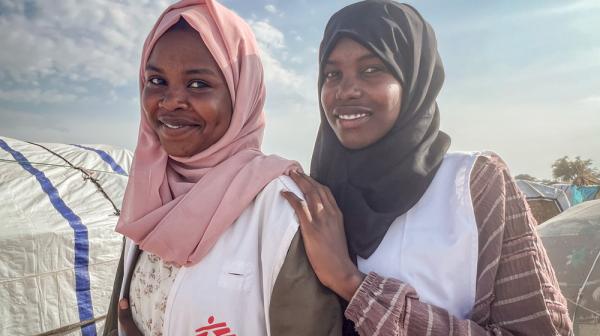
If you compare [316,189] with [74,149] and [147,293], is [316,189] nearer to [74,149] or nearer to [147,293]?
[147,293]

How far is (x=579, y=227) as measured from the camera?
4.01 m

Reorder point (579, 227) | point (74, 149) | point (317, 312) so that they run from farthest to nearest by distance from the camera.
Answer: point (74, 149) → point (579, 227) → point (317, 312)

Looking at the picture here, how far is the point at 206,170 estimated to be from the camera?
1.22 meters

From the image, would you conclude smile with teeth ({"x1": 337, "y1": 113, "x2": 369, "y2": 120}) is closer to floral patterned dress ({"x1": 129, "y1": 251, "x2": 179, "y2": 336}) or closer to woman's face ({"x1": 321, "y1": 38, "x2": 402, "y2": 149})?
woman's face ({"x1": 321, "y1": 38, "x2": 402, "y2": 149})

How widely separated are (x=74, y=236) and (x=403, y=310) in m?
3.34

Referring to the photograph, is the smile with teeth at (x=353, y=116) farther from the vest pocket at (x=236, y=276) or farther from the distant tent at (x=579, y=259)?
the distant tent at (x=579, y=259)

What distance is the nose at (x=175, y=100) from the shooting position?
1.13 meters

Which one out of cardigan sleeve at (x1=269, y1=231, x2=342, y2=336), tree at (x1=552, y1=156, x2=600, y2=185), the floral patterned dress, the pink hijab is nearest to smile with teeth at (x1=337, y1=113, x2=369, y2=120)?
the pink hijab

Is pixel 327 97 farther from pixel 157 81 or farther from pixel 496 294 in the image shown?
pixel 496 294

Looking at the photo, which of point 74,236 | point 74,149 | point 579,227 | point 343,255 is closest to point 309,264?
point 343,255

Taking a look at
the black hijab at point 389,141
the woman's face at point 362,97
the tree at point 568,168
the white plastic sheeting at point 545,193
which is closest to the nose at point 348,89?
the woman's face at point 362,97

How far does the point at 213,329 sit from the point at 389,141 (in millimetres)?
743

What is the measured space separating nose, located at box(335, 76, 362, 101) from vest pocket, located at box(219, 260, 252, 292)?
0.61 meters

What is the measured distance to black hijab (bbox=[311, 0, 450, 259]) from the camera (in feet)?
3.98
